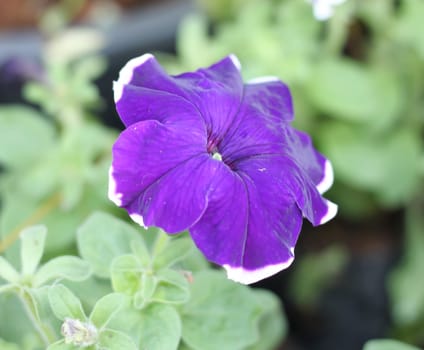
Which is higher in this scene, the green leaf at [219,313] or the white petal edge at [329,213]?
the white petal edge at [329,213]

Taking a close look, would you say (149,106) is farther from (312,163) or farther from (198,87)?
(312,163)

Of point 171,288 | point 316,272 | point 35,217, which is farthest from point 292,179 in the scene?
point 316,272

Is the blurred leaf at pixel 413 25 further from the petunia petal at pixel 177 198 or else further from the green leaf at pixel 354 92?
the petunia petal at pixel 177 198

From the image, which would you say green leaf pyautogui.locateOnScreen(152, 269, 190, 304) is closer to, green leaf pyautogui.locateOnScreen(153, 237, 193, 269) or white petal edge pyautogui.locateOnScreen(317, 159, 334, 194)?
green leaf pyautogui.locateOnScreen(153, 237, 193, 269)

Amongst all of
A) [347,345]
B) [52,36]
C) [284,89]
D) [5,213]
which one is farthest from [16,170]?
[347,345]

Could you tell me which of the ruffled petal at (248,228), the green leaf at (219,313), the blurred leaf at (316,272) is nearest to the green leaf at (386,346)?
the green leaf at (219,313)

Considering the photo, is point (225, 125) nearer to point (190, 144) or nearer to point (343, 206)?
point (190, 144)

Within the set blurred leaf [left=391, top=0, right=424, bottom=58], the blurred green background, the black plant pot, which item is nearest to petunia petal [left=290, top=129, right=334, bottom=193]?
the blurred green background

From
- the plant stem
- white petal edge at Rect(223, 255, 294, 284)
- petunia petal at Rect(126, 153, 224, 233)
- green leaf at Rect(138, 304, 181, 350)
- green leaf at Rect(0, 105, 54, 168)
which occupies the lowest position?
the plant stem
